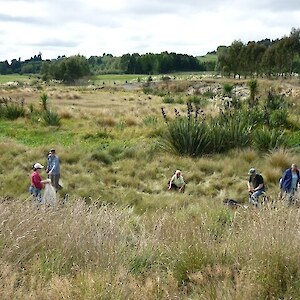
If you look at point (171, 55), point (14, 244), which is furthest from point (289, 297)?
point (171, 55)

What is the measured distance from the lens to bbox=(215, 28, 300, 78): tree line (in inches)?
2296

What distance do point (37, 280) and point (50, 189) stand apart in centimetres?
612

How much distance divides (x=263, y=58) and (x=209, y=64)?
69.1 metres

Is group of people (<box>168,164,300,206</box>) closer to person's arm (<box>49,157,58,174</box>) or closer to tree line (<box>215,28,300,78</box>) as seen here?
person's arm (<box>49,157,58,174</box>)

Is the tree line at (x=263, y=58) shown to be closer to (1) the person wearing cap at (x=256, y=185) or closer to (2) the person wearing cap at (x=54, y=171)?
(1) the person wearing cap at (x=256, y=185)

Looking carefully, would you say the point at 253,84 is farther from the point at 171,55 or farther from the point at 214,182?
the point at 171,55

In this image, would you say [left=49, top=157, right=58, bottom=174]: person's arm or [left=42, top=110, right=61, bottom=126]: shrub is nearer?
[left=49, top=157, right=58, bottom=174]: person's arm

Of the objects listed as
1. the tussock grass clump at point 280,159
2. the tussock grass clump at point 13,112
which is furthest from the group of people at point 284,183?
the tussock grass clump at point 13,112

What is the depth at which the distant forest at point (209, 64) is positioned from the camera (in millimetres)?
59406

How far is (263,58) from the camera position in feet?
204

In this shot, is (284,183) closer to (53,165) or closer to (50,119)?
(53,165)

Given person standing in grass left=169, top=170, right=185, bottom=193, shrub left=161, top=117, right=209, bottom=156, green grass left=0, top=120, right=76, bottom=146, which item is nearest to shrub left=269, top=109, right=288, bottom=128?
shrub left=161, top=117, right=209, bottom=156

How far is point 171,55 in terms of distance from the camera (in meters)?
121

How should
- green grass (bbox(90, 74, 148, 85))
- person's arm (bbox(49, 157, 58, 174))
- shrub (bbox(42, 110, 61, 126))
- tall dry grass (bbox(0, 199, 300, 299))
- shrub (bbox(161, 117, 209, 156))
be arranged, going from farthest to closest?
1. green grass (bbox(90, 74, 148, 85))
2. shrub (bbox(42, 110, 61, 126))
3. shrub (bbox(161, 117, 209, 156))
4. person's arm (bbox(49, 157, 58, 174))
5. tall dry grass (bbox(0, 199, 300, 299))
